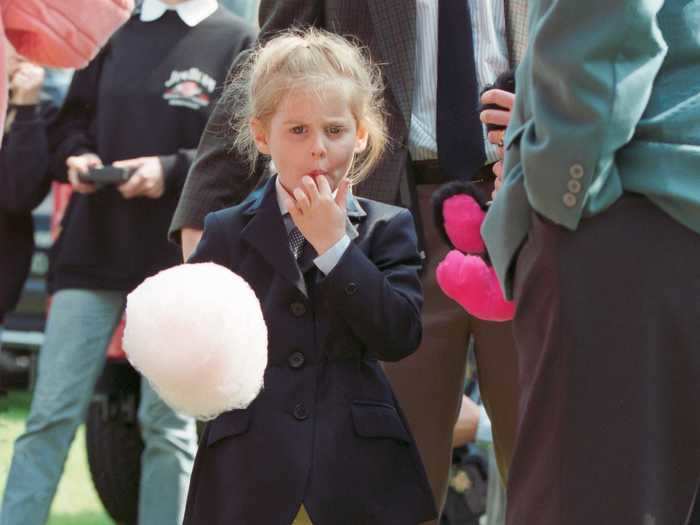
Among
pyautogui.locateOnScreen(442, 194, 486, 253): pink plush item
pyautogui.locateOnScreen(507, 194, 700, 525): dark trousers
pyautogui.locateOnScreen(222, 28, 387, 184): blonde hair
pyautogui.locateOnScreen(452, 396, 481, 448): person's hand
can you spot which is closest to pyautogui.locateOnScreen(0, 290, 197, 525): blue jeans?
pyautogui.locateOnScreen(452, 396, 481, 448): person's hand

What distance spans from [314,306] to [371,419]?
26cm

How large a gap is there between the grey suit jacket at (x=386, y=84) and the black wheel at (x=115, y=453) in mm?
1795

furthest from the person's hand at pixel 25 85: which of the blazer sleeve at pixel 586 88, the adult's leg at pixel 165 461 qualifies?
the blazer sleeve at pixel 586 88

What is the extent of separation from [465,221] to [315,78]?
0.43m

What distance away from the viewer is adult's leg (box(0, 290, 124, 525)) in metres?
4.57

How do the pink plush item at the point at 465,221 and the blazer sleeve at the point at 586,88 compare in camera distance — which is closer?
the blazer sleeve at the point at 586,88

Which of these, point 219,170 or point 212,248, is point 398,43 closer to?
point 219,170

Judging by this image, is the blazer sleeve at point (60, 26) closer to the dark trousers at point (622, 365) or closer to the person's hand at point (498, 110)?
the person's hand at point (498, 110)

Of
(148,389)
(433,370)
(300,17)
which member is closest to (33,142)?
(148,389)

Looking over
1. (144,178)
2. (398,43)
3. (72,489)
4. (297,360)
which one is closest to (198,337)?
(297,360)

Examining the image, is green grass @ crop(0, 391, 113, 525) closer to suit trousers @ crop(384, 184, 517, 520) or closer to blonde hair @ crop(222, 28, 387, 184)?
suit trousers @ crop(384, 184, 517, 520)

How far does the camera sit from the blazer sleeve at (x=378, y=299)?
2.73 m

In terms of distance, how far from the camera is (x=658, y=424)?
228cm

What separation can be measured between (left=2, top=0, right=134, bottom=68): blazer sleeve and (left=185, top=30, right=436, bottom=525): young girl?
1.14ft
